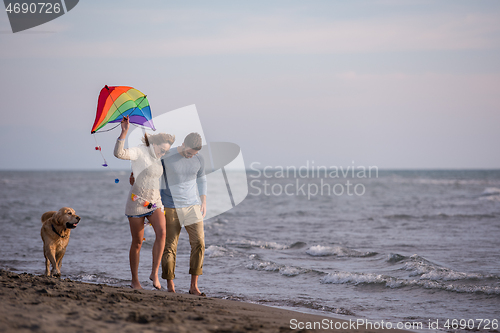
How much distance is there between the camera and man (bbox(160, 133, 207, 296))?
4824 mm

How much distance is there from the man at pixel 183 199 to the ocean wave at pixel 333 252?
4.06 metres

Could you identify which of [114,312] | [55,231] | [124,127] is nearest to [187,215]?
[124,127]

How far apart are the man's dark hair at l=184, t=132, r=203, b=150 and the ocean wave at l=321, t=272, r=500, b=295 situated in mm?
2970

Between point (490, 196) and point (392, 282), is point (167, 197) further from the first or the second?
point (490, 196)

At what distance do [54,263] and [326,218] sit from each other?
10.8m

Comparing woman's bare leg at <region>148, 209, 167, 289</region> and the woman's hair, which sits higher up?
the woman's hair

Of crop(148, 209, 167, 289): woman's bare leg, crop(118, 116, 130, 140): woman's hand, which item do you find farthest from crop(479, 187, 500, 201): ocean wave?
crop(118, 116, 130, 140): woman's hand

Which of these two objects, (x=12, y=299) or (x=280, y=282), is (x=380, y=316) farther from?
(x=12, y=299)

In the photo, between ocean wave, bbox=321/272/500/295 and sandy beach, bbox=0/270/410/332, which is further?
ocean wave, bbox=321/272/500/295

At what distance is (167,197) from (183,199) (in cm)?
18

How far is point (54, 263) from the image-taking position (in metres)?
5.49

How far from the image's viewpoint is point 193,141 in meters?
4.77

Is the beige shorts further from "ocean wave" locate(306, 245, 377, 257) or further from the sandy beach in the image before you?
"ocean wave" locate(306, 245, 377, 257)

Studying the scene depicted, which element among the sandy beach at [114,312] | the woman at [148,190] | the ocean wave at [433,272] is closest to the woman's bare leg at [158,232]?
the woman at [148,190]
